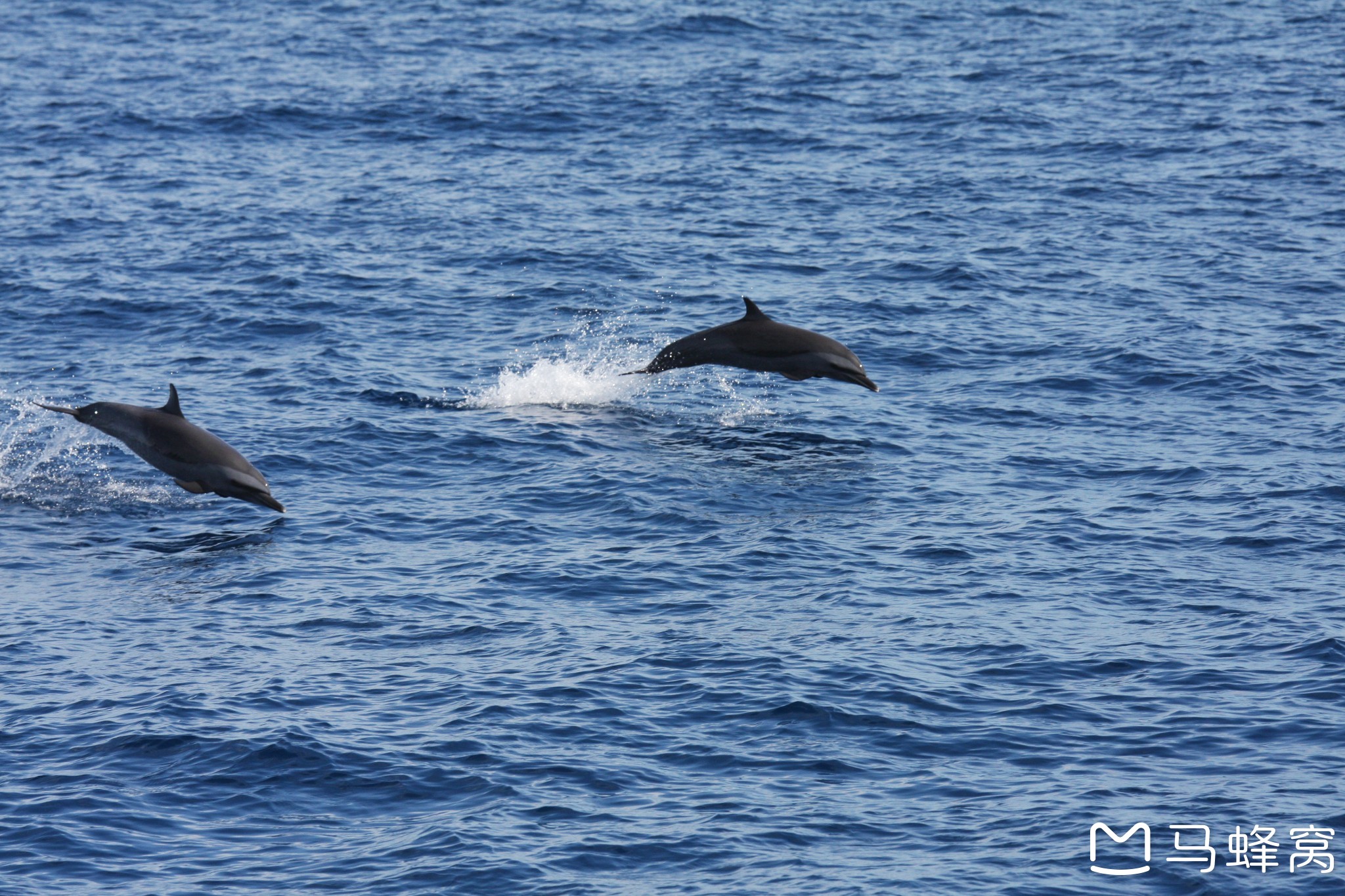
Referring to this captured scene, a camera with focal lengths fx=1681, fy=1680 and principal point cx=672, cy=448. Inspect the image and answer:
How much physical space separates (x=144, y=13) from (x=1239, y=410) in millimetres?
51568

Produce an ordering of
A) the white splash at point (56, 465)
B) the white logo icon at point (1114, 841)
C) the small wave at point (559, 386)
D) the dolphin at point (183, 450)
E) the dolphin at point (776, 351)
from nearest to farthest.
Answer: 1. the white logo icon at point (1114, 841)
2. the dolphin at point (183, 450)
3. the white splash at point (56, 465)
4. the dolphin at point (776, 351)
5. the small wave at point (559, 386)

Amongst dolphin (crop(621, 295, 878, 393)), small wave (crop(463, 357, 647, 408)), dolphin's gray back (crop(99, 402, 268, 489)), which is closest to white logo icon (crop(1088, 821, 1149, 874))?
dolphin (crop(621, 295, 878, 393))

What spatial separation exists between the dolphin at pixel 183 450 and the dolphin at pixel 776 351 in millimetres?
6979

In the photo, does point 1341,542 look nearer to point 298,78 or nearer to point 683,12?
point 298,78

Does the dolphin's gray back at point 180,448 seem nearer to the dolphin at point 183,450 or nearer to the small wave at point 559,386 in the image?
the dolphin at point 183,450

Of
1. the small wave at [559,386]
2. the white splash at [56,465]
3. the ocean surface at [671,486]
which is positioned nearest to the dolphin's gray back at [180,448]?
the ocean surface at [671,486]

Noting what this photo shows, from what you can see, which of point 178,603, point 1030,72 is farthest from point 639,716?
point 1030,72

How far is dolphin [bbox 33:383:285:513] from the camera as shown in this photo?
2438 cm

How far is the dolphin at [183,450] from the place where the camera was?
24375 millimetres

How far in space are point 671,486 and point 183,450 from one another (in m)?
7.41

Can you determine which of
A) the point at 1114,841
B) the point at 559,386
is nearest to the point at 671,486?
the point at 559,386

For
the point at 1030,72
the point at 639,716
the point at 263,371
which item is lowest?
the point at 639,716

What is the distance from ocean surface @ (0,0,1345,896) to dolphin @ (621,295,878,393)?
4.48ft

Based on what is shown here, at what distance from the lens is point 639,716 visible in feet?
62.0
